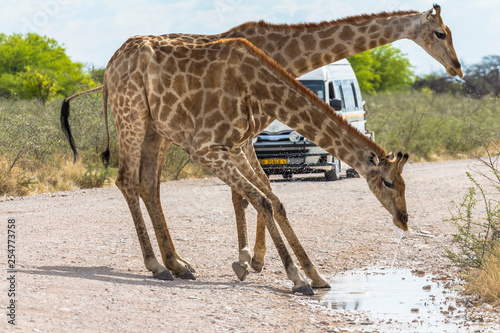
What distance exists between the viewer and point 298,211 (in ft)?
36.3

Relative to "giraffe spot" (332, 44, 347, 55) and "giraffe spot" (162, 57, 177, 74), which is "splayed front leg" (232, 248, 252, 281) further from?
"giraffe spot" (332, 44, 347, 55)

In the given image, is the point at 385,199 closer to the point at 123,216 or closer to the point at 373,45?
the point at 373,45

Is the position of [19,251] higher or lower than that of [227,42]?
lower

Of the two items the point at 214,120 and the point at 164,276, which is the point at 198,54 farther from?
the point at 164,276

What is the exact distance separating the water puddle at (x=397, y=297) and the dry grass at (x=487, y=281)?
0.65ft

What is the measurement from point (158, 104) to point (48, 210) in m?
4.73

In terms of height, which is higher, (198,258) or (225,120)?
(225,120)

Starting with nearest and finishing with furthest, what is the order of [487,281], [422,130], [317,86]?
[487,281] < [317,86] < [422,130]

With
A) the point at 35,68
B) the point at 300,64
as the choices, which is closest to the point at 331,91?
the point at 300,64

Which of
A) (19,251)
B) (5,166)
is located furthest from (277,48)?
(5,166)

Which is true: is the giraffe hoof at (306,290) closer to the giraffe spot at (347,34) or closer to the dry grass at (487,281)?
the dry grass at (487,281)

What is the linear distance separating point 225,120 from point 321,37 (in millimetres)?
1722

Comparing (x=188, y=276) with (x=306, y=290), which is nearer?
(x=306, y=290)

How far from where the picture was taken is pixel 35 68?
3462 centimetres
